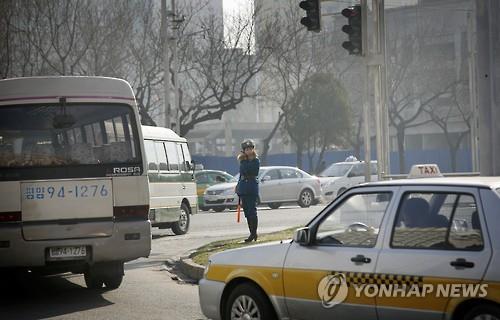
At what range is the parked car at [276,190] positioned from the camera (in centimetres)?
3025

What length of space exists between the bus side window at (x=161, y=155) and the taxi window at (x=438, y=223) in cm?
1357

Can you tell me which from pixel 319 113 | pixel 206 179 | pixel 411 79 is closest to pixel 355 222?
pixel 206 179

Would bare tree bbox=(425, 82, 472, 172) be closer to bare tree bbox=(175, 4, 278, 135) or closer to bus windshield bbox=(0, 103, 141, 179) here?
bare tree bbox=(175, 4, 278, 135)

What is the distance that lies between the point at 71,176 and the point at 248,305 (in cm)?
424

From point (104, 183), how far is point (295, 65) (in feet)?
122

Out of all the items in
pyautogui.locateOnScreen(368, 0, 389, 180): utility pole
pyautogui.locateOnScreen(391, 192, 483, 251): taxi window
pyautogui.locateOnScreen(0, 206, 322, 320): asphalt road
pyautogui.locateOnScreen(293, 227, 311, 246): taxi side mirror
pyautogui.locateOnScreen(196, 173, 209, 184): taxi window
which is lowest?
pyautogui.locateOnScreen(0, 206, 322, 320): asphalt road

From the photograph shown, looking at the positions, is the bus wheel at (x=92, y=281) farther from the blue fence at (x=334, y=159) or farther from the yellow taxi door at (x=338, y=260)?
the blue fence at (x=334, y=159)

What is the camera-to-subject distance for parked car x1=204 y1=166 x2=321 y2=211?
30.2 meters

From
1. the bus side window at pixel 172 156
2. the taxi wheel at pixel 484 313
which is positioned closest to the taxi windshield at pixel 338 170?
the bus side window at pixel 172 156

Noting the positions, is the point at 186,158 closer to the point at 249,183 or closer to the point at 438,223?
the point at 249,183

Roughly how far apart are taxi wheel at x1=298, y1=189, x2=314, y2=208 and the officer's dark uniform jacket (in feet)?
50.4

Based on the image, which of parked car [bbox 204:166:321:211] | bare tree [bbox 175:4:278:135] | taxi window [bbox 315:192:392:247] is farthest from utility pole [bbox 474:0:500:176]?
bare tree [bbox 175:4:278:135]

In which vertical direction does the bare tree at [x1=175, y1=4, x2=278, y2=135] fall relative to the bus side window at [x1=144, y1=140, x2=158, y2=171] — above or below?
above

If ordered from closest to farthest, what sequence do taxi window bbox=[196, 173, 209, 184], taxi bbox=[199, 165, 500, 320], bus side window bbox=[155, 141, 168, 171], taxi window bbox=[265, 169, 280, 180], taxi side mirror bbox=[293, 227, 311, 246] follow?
taxi bbox=[199, 165, 500, 320] < taxi side mirror bbox=[293, 227, 311, 246] < bus side window bbox=[155, 141, 168, 171] < taxi window bbox=[265, 169, 280, 180] < taxi window bbox=[196, 173, 209, 184]
